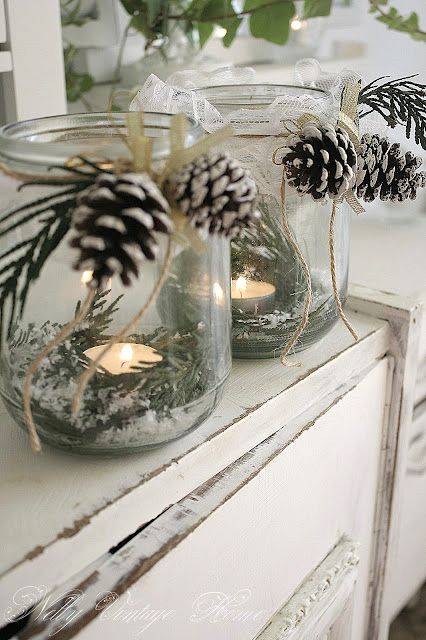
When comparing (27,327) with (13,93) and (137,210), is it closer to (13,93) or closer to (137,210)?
(137,210)

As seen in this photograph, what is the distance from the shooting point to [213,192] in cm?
32

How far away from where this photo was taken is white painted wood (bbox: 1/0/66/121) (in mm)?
602

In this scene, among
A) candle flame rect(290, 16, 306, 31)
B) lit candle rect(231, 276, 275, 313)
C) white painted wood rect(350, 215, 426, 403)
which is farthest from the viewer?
candle flame rect(290, 16, 306, 31)

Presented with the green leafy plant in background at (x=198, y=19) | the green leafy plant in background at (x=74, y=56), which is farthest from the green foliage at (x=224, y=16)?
the green leafy plant in background at (x=74, y=56)

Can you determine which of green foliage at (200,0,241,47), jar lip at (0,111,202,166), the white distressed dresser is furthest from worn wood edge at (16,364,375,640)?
green foliage at (200,0,241,47)

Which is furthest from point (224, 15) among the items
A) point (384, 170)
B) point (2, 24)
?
point (384, 170)

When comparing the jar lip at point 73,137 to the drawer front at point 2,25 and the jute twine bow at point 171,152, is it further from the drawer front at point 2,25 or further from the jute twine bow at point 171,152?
the drawer front at point 2,25

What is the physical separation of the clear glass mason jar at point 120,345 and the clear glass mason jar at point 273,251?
68mm

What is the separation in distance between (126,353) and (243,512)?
0.15 metres

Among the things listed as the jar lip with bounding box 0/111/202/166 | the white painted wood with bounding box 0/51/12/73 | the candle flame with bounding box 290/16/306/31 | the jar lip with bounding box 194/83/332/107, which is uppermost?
the candle flame with bounding box 290/16/306/31

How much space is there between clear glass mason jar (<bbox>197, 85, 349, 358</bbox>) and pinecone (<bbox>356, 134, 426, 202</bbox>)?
1.2 inches

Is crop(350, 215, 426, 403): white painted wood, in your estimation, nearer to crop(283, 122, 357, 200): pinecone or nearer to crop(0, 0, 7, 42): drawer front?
crop(283, 122, 357, 200): pinecone

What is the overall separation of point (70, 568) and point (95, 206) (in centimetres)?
20

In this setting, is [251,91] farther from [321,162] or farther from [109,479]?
[109,479]
